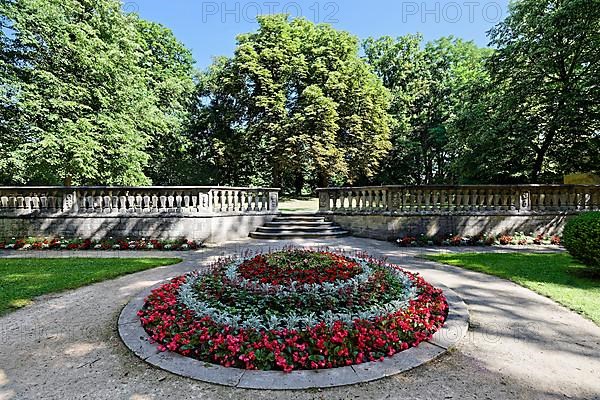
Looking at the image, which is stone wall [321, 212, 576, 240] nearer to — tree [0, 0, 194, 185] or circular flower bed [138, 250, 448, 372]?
circular flower bed [138, 250, 448, 372]

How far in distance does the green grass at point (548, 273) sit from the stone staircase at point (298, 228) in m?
3.98

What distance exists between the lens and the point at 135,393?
243cm

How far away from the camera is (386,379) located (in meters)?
2.60

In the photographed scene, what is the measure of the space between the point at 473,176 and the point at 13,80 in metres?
18.6

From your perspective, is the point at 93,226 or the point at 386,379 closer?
the point at 386,379

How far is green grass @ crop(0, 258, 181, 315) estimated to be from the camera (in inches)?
189

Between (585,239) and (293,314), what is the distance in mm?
5348

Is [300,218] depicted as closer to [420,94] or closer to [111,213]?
[111,213]

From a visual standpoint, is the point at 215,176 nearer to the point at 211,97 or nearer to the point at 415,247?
the point at 211,97

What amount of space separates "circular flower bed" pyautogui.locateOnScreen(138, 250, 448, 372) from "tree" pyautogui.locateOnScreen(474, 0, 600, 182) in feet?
33.7

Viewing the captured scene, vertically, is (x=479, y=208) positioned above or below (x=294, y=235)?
above

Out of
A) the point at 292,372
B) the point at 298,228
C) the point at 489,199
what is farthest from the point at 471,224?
the point at 292,372

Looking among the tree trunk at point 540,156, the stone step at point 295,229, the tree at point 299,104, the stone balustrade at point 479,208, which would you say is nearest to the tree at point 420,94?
the tree at point 299,104

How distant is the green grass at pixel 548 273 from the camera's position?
14.4 ft
